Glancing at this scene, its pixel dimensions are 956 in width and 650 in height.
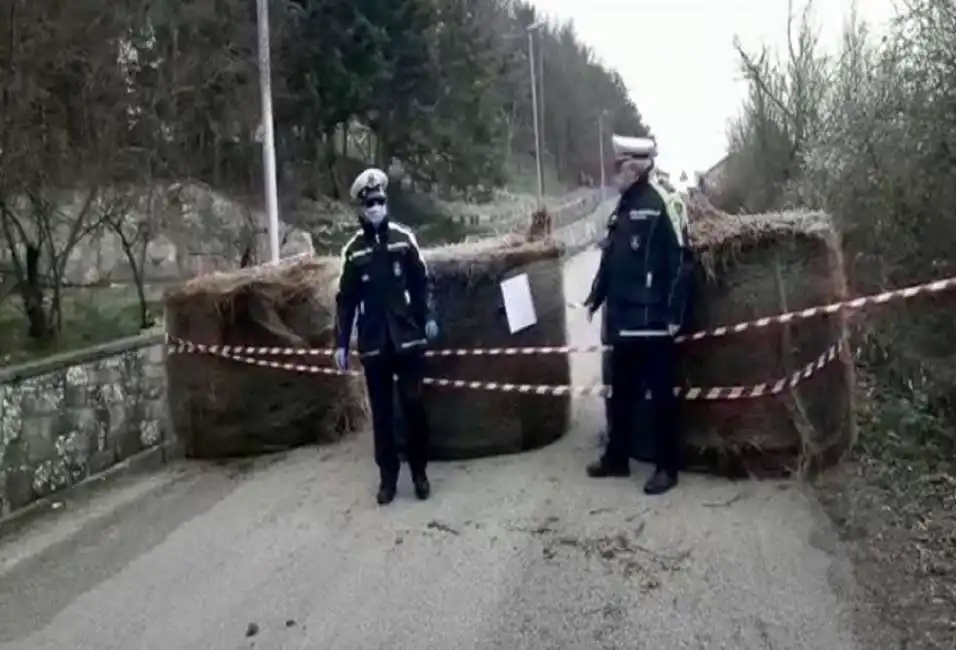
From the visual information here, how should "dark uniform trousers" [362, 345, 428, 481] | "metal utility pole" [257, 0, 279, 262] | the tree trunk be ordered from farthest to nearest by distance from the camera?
"metal utility pole" [257, 0, 279, 262] < the tree trunk < "dark uniform trousers" [362, 345, 428, 481]

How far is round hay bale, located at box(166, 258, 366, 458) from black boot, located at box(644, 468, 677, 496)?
319 centimetres

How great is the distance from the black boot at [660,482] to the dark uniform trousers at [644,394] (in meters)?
0.03

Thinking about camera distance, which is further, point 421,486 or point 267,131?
point 267,131

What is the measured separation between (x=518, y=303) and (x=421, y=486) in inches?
60.3

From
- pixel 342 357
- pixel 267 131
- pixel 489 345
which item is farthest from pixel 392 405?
pixel 267 131

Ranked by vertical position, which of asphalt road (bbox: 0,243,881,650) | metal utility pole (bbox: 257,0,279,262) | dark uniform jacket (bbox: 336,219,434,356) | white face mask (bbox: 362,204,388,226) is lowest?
asphalt road (bbox: 0,243,881,650)

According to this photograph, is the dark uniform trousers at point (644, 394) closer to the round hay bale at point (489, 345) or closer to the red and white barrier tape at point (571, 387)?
the red and white barrier tape at point (571, 387)

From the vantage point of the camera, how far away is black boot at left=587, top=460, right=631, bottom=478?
8.07 metres

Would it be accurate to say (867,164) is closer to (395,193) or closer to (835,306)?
(835,306)

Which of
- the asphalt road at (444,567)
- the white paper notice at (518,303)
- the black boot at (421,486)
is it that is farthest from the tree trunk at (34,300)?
the black boot at (421,486)

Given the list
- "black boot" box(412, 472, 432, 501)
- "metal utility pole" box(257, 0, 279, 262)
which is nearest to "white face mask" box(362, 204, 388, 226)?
"black boot" box(412, 472, 432, 501)

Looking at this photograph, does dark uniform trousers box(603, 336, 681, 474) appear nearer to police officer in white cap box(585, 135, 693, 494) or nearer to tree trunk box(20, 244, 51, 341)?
police officer in white cap box(585, 135, 693, 494)

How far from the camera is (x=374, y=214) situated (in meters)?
7.68

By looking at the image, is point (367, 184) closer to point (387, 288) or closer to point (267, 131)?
point (387, 288)
